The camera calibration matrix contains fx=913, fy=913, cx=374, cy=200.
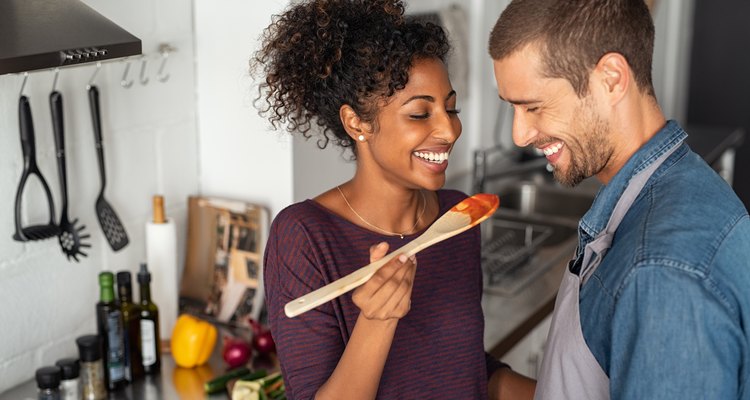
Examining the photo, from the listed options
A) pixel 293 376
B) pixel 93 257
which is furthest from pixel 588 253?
pixel 93 257

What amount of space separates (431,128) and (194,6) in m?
0.93

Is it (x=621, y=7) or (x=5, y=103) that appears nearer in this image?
(x=621, y=7)

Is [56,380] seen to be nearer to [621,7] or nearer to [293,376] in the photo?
[293,376]

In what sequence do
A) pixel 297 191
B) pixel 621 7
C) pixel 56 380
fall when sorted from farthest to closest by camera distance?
pixel 297 191, pixel 56 380, pixel 621 7

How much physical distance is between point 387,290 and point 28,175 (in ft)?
2.88

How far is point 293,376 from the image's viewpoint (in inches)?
52.8

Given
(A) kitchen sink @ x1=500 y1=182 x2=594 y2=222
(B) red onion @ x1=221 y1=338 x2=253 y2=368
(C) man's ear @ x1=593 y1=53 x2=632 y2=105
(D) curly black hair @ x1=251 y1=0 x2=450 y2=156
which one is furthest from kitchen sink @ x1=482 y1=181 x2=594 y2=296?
(C) man's ear @ x1=593 y1=53 x2=632 y2=105

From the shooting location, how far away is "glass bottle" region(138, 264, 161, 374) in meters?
1.86

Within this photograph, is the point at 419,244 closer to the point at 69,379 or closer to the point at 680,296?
the point at 680,296

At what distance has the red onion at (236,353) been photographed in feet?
6.37

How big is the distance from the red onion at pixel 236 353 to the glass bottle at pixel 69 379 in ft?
1.05

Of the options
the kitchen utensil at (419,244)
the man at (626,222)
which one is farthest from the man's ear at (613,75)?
the kitchen utensil at (419,244)

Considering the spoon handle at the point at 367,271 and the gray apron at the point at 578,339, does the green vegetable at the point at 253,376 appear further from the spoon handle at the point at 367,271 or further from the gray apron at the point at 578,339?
the gray apron at the point at 578,339

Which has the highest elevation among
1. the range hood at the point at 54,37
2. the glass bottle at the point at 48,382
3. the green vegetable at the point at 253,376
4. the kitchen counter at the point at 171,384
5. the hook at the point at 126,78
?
the range hood at the point at 54,37
